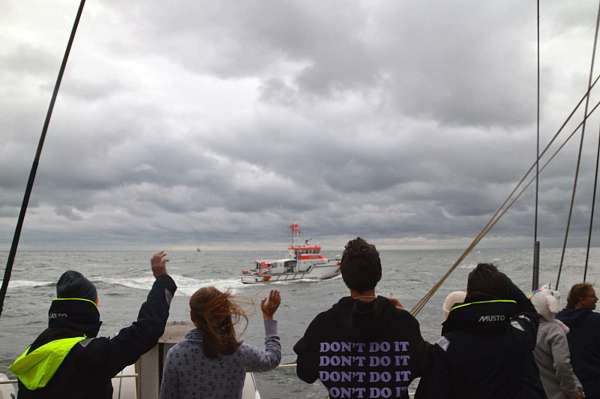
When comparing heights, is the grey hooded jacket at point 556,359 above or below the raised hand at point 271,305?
below

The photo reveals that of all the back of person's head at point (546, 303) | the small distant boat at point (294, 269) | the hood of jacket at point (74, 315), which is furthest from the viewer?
the small distant boat at point (294, 269)

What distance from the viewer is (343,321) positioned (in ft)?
7.07

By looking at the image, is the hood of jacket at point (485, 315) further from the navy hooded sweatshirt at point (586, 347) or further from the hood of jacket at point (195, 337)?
the navy hooded sweatshirt at point (586, 347)

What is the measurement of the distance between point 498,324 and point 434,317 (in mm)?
29053

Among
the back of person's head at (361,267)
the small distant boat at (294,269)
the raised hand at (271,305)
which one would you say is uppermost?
the back of person's head at (361,267)

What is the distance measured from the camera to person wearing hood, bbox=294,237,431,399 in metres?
2.12

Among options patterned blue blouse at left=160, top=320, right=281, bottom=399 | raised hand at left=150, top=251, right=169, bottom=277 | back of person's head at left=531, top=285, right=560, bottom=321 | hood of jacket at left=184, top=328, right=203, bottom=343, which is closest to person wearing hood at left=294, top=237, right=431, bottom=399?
patterned blue blouse at left=160, top=320, right=281, bottom=399

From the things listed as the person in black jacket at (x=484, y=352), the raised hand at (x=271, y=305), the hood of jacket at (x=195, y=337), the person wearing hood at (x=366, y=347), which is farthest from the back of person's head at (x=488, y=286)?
the hood of jacket at (x=195, y=337)

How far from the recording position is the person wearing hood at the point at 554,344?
3.21 meters

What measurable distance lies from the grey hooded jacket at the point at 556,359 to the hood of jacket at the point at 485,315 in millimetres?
1124

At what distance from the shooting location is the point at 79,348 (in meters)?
2.15

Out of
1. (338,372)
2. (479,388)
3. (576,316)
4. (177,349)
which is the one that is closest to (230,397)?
(177,349)

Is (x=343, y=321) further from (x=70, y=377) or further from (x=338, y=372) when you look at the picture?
(x=70, y=377)

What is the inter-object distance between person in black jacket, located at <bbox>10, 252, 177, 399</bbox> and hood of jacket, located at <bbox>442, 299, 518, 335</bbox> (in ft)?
4.34
